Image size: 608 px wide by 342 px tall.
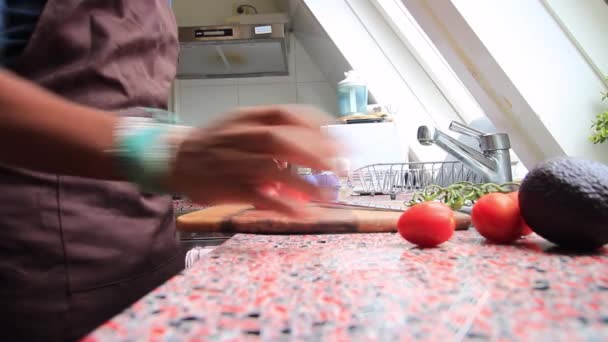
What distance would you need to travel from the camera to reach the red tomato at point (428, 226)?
569 millimetres

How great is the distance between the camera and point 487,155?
1.26m

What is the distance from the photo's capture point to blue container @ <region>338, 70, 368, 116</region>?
2.39 m

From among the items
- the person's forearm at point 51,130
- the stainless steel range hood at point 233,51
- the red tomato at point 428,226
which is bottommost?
the red tomato at point 428,226

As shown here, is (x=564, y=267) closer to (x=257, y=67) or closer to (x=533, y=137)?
(x=533, y=137)

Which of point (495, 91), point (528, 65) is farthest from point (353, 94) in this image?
point (528, 65)

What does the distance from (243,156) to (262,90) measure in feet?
11.3

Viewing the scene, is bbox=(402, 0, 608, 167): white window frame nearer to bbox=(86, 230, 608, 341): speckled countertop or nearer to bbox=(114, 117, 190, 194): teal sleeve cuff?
bbox=(86, 230, 608, 341): speckled countertop

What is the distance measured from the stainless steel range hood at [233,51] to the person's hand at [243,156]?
2.55 meters

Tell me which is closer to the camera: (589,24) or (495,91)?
Result: (589,24)

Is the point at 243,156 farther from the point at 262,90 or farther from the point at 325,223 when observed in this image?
the point at 262,90

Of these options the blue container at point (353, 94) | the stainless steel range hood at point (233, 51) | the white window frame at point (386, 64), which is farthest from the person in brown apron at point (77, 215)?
the stainless steel range hood at point (233, 51)

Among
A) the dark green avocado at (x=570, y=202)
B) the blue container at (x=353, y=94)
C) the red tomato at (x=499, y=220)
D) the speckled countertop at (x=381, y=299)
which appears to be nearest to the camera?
the speckled countertop at (x=381, y=299)

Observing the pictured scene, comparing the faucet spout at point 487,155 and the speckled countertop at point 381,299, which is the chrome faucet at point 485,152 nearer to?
the faucet spout at point 487,155

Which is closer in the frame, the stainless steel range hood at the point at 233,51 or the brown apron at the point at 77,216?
the brown apron at the point at 77,216
